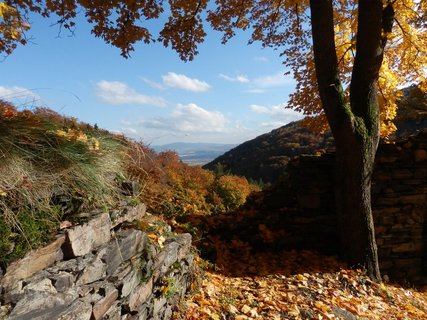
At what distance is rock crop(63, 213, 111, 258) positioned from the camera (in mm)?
2537

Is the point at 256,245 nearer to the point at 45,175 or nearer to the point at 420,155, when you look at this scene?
the point at 420,155

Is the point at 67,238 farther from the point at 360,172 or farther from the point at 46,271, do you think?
the point at 360,172

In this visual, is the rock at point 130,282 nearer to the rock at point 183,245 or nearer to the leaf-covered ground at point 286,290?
the leaf-covered ground at point 286,290

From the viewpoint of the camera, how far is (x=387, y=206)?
22.0 ft

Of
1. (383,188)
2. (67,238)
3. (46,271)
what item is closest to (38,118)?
(67,238)

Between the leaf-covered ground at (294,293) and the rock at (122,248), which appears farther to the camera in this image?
the leaf-covered ground at (294,293)

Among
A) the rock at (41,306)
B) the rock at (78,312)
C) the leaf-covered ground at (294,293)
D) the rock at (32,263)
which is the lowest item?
the leaf-covered ground at (294,293)

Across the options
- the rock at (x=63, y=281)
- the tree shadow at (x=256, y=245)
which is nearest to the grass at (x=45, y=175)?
the rock at (x=63, y=281)

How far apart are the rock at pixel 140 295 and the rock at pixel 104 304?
231mm

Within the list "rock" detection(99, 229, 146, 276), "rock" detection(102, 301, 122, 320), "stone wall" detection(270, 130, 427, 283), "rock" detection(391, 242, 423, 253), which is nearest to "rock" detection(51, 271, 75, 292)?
"rock" detection(99, 229, 146, 276)

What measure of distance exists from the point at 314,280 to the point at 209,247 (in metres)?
1.85

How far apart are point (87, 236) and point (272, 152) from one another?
22.8m

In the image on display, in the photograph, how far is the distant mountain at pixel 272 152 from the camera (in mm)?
22141

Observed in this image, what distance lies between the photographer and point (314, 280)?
17.9 ft
